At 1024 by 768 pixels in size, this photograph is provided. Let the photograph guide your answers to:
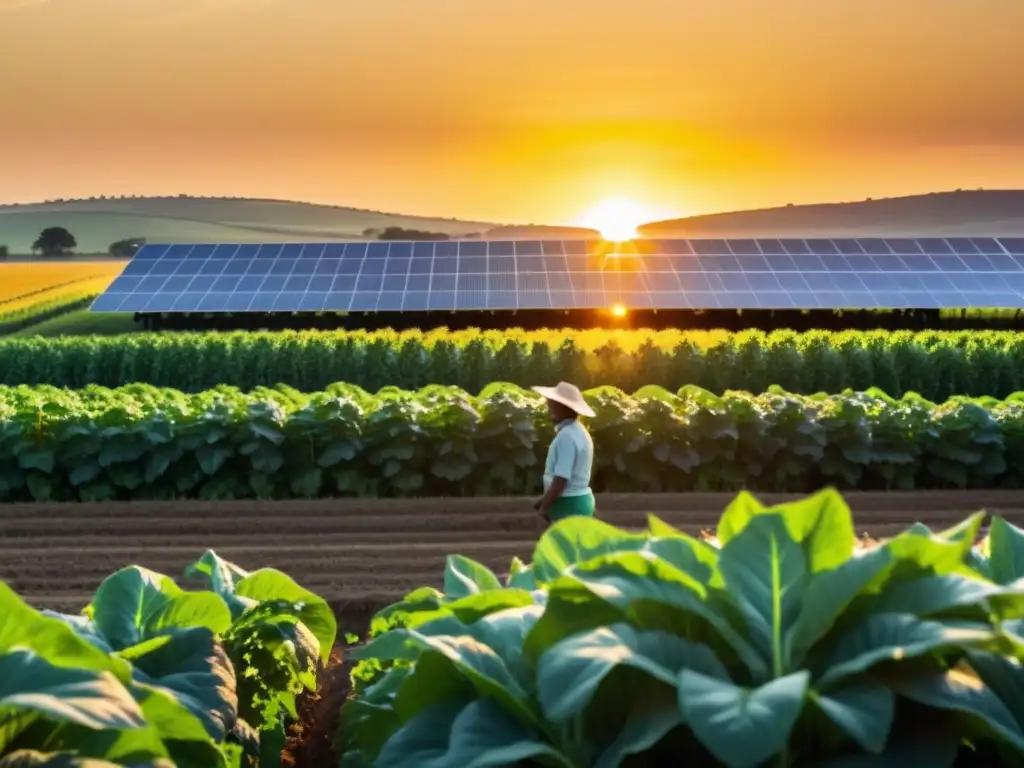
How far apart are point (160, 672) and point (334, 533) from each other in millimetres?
7846

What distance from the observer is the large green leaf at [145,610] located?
3.44m

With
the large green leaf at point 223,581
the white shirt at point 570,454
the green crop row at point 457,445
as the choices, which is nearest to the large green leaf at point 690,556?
the large green leaf at point 223,581

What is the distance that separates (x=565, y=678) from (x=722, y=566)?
0.47 metres

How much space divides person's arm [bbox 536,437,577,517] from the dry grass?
42.4m

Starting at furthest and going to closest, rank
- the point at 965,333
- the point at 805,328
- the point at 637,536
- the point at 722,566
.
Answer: the point at 805,328 → the point at 965,333 → the point at 637,536 → the point at 722,566

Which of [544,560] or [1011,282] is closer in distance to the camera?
[544,560]

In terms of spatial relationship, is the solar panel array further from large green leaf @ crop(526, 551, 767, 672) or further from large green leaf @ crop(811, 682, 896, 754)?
large green leaf @ crop(811, 682, 896, 754)

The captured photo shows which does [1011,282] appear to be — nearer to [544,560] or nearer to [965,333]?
[965,333]

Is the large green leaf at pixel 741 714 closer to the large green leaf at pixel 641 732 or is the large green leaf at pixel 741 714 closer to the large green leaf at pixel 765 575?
the large green leaf at pixel 641 732

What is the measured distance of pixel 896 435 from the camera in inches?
504

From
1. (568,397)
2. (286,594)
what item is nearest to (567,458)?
(568,397)

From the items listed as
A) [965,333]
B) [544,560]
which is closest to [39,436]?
[544,560]

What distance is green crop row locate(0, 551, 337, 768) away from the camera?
2.31 metres

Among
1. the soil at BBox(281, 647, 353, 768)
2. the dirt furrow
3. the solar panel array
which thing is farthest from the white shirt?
the solar panel array
